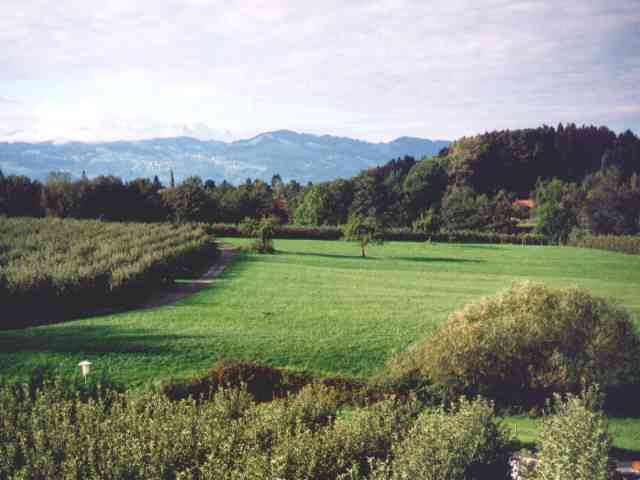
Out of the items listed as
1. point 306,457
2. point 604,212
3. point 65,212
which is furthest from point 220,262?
point 604,212

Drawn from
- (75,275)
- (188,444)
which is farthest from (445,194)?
(188,444)

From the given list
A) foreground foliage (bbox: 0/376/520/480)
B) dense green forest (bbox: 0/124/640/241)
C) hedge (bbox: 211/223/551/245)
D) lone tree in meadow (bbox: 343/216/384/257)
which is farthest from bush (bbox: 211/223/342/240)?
foreground foliage (bbox: 0/376/520/480)

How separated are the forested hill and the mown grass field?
87.7 metres

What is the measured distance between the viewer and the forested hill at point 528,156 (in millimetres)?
118750

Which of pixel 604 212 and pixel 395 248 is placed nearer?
→ pixel 395 248

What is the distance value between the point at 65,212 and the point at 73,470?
80.6 m

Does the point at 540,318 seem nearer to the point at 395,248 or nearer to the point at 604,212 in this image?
the point at 395,248

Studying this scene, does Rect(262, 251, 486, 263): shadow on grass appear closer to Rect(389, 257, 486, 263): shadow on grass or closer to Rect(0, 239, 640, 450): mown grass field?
Rect(389, 257, 486, 263): shadow on grass

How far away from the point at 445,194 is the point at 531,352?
314ft

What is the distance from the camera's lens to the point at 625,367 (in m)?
14.1

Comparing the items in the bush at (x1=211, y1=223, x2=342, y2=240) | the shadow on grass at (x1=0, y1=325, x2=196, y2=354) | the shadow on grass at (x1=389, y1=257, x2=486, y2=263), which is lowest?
the shadow on grass at (x1=389, y1=257, x2=486, y2=263)

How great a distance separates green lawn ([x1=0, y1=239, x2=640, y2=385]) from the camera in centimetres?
1472

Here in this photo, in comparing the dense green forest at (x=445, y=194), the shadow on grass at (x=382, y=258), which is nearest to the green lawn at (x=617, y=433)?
the shadow on grass at (x=382, y=258)

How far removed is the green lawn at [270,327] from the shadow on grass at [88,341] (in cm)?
3
